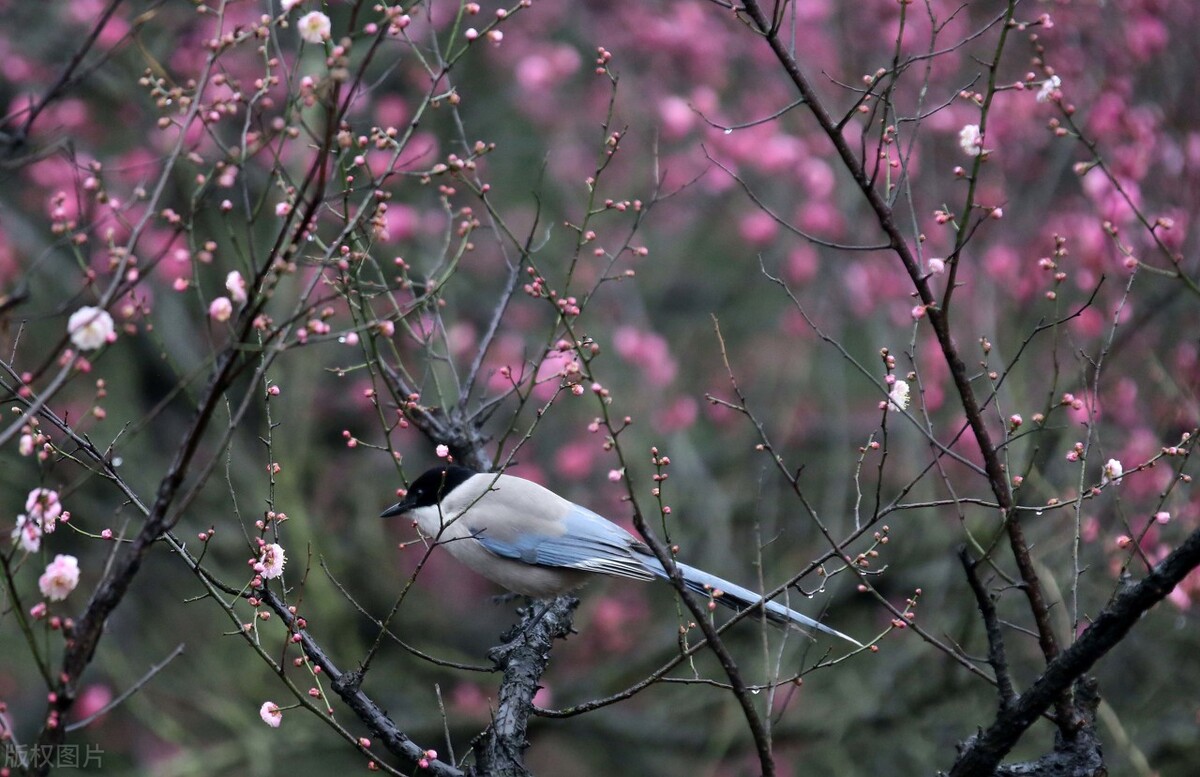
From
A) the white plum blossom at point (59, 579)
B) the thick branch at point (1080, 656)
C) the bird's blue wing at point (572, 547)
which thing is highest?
the bird's blue wing at point (572, 547)

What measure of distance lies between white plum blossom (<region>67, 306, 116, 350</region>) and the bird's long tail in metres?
1.56

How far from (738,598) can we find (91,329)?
7.25 ft

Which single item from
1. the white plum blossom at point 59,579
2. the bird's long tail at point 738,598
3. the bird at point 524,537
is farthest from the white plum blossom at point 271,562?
the bird at point 524,537

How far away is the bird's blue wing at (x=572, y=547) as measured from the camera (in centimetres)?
420

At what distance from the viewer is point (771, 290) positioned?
9.06 m

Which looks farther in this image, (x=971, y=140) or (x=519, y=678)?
(x=519, y=678)

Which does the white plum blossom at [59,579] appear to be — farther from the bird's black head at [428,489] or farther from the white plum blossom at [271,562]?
the bird's black head at [428,489]

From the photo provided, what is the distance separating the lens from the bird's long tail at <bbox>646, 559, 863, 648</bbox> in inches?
126

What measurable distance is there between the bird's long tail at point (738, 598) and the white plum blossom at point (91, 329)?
1559 millimetres

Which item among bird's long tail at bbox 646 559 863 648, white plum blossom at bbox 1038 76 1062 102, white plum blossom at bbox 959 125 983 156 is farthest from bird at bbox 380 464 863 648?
white plum blossom at bbox 1038 76 1062 102

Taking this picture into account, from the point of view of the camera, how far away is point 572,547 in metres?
4.30

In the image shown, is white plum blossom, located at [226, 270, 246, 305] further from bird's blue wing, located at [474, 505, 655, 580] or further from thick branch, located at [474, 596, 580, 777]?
bird's blue wing, located at [474, 505, 655, 580]

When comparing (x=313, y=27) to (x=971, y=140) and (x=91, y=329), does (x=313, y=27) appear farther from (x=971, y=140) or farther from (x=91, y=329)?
(x=971, y=140)

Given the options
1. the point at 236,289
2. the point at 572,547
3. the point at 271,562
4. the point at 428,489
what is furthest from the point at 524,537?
the point at 236,289
